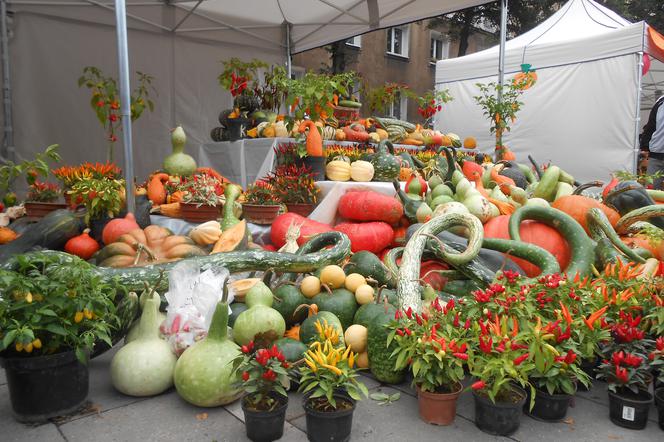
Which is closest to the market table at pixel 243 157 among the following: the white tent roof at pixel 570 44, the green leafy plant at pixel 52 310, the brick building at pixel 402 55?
the green leafy plant at pixel 52 310

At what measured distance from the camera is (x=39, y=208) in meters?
4.63

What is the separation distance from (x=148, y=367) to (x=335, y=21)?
764 centimetres

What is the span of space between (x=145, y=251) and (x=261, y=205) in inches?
48.7

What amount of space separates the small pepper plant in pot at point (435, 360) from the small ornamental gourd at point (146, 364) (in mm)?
1127

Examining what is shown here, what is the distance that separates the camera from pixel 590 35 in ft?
35.6

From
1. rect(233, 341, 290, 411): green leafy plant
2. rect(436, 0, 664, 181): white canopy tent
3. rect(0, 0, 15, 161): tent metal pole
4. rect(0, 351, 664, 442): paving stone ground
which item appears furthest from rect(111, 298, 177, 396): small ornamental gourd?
rect(436, 0, 664, 181): white canopy tent

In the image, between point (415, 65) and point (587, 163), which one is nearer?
point (587, 163)

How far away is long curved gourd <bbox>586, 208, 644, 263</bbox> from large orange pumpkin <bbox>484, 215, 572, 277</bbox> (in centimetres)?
27

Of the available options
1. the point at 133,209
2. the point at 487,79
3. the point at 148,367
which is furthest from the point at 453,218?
the point at 487,79

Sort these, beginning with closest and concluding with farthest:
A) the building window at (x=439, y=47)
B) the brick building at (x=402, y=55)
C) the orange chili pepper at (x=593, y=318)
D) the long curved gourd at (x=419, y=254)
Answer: the orange chili pepper at (x=593, y=318), the long curved gourd at (x=419, y=254), the brick building at (x=402, y=55), the building window at (x=439, y=47)

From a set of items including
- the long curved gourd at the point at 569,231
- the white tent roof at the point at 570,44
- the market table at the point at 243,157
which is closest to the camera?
the long curved gourd at the point at 569,231

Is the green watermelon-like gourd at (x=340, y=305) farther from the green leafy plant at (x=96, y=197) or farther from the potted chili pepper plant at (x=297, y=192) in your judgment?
the green leafy plant at (x=96, y=197)

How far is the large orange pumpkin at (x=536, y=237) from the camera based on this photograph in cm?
360

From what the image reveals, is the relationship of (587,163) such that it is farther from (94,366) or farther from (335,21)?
(94,366)
